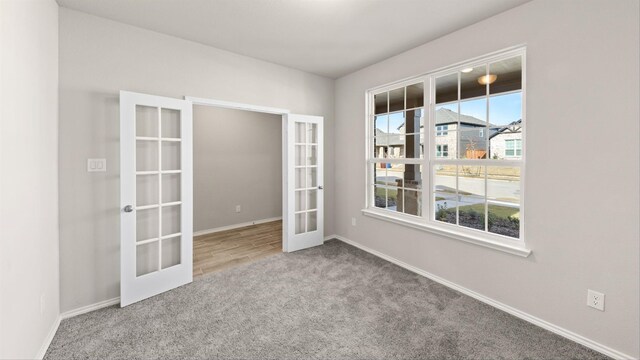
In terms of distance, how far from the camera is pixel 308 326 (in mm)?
2156

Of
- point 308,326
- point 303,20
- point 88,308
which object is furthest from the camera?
point 303,20

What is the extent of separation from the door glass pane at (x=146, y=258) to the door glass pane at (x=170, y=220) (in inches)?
6.6

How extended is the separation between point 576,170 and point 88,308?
4341mm

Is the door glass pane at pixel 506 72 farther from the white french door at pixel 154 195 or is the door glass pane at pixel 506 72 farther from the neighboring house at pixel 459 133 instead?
the white french door at pixel 154 195

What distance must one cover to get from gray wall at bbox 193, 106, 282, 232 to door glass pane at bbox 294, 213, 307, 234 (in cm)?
177

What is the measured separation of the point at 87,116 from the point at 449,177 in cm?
370

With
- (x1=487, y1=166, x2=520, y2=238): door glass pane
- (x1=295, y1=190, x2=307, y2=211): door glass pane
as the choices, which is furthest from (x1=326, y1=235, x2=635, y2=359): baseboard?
(x1=295, y1=190, x2=307, y2=211): door glass pane

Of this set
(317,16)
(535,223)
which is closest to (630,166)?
(535,223)

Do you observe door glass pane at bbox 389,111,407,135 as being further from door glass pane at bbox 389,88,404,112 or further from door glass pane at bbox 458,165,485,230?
door glass pane at bbox 458,165,485,230

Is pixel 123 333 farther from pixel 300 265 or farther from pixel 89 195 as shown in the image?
pixel 300 265

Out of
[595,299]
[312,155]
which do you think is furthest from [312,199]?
[595,299]

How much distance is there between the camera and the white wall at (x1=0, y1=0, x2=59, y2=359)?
1391mm

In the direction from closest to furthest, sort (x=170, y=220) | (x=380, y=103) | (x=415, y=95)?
(x=170, y=220) < (x=415, y=95) < (x=380, y=103)

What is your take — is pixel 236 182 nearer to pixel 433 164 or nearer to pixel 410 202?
pixel 410 202
